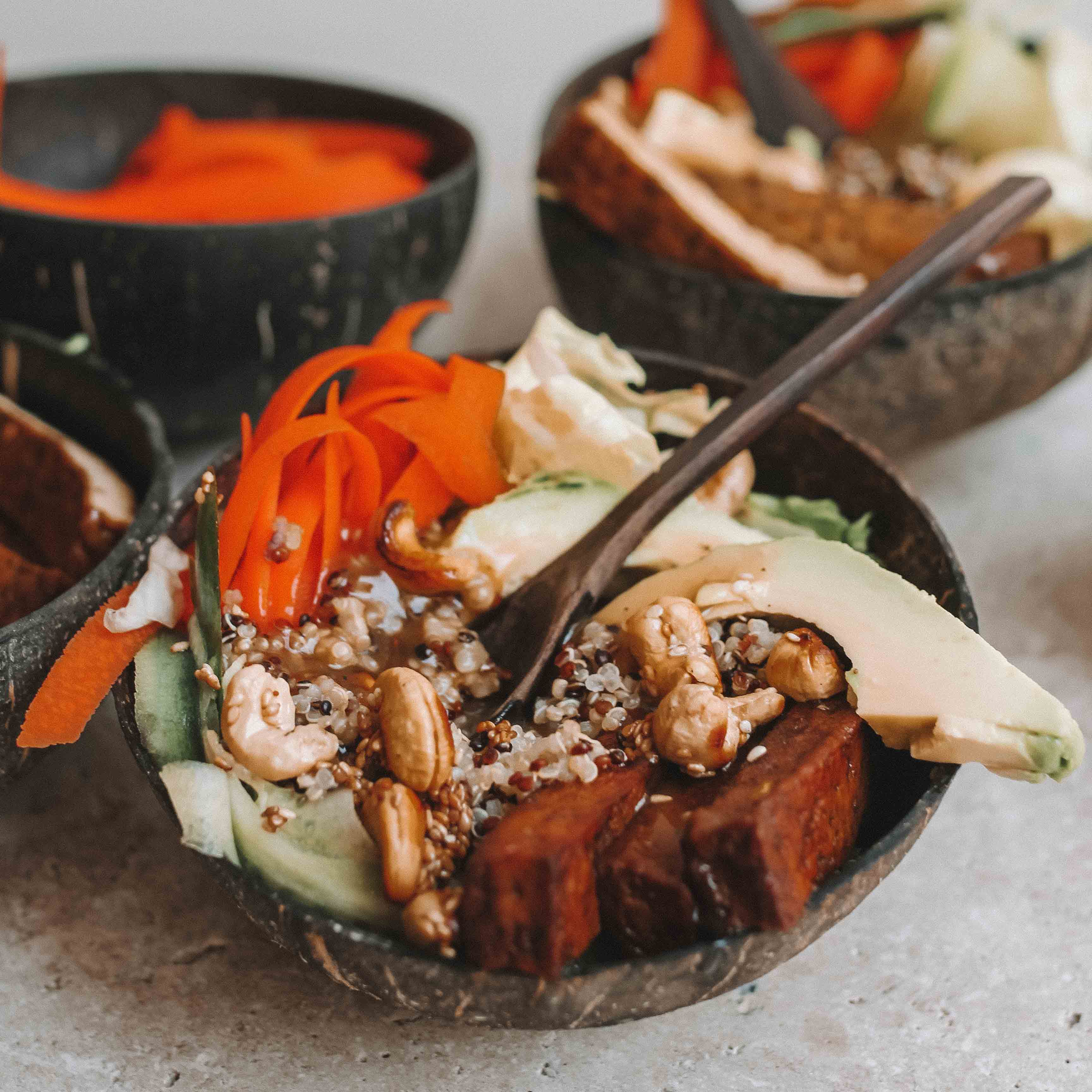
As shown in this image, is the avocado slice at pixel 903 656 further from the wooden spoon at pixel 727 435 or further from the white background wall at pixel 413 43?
the white background wall at pixel 413 43

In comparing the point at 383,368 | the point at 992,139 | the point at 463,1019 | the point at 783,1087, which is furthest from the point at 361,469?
the point at 992,139

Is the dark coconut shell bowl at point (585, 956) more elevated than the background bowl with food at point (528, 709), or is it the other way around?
the background bowl with food at point (528, 709)

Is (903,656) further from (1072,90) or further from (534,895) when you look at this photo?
(1072,90)

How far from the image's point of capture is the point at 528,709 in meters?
0.76

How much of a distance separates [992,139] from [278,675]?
115 centimetres

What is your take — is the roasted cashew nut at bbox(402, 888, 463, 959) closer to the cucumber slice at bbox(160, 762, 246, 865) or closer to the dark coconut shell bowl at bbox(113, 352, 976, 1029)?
the dark coconut shell bowl at bbox(113, 352, 976, 1029)

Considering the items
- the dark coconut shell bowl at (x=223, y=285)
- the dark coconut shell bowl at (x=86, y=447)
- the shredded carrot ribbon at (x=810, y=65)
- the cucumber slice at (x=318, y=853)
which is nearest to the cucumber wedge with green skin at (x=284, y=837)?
the cucumber slice at (x=318, y=853)

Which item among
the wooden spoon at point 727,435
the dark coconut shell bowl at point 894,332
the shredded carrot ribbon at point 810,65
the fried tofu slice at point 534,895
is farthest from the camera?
the shredded carrot ribbon at point 810,65

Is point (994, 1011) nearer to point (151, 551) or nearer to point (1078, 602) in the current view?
point (1078, 602)

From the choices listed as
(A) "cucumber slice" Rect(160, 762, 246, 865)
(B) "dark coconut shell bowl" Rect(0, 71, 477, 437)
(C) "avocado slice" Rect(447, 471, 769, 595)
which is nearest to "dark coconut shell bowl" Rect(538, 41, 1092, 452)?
(B) "dark coconut shell bowl" Rect(0, 71, 477, 437)

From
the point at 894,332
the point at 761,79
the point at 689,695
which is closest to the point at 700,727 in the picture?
the point at 689,695

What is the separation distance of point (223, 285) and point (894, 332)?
623 mm

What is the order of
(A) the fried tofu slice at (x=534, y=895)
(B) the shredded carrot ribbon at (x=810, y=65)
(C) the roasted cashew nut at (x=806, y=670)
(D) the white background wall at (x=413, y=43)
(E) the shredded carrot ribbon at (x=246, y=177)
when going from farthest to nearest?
1. (D) the white background wall at (x=413, y=43)
2. (B) the shredded carrot ribbon at (x=810, y=65)
3. (E) the shredded carrot ribbon at (x=246, y=177)
4. (C) the roasted cashew nut at (x=806, y=670)
5. (A) the fried tofu slice at (x=534, y=895)

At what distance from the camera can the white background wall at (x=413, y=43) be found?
82.3 inches
